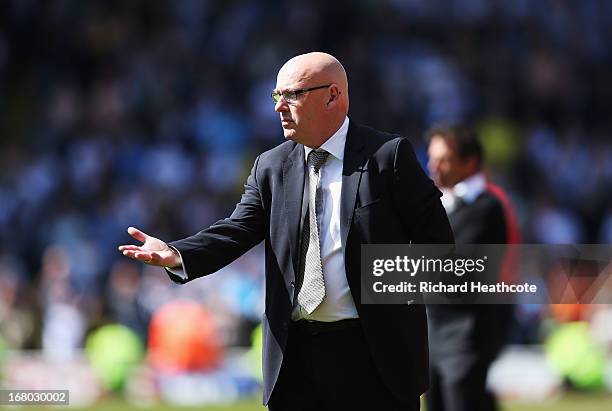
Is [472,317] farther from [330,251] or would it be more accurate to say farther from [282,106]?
[282,106]

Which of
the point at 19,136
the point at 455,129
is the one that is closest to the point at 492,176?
the point at 19,136

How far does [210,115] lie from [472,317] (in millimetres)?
11600

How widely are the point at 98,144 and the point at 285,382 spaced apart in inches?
509

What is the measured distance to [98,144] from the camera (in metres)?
17.9

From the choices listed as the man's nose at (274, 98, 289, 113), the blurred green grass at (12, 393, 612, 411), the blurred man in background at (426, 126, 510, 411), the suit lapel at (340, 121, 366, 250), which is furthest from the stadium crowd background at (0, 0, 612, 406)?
the man's nose at (274, 98, 289, 113)

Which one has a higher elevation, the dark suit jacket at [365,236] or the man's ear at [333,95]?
the man's ear at [333,95]

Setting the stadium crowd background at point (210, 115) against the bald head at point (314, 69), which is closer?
the bald head at point (314, 69)

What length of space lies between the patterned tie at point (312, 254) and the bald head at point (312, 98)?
0.39 feet

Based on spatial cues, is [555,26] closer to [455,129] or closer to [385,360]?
[455,129]

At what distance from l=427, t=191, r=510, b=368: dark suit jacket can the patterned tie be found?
2.02 metres

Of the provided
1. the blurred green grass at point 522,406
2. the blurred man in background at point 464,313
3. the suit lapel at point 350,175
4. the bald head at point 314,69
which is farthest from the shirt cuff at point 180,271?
the blurred green grass at point 522,406

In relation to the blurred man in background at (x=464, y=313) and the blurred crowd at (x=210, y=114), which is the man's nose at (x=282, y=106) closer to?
the blurred man in background at (x=464, y=313)

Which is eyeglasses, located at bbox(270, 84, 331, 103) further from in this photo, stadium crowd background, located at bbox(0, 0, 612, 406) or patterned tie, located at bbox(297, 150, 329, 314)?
stadium crowd background, located at bbox(0, 0, 612, 406)

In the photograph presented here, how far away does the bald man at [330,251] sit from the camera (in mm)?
5328
